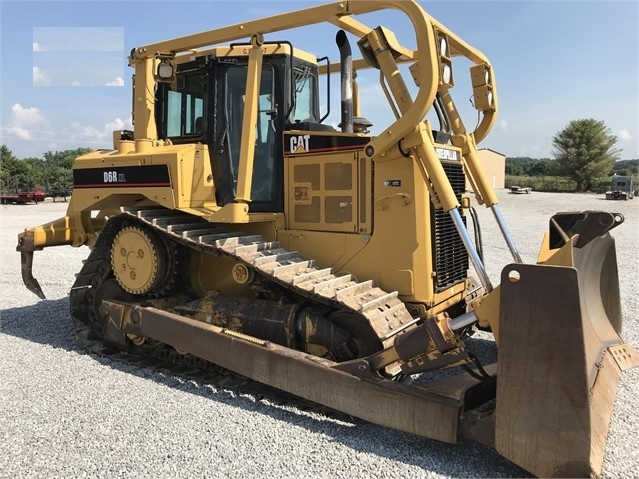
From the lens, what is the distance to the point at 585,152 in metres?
52.6

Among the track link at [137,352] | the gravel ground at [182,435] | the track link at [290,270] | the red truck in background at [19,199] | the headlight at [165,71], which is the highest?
the headlight at [165,71]

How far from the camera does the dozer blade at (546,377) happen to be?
9.91 ft

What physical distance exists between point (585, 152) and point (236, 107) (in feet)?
180

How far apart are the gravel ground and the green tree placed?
173 ft

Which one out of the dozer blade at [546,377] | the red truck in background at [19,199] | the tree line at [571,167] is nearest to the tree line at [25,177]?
the tree line at [571,167]

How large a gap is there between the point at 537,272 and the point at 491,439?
1.08 m

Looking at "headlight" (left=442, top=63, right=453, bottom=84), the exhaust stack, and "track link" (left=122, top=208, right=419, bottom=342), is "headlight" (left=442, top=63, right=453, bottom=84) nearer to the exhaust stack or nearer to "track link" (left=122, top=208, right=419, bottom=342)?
the exhaust stack

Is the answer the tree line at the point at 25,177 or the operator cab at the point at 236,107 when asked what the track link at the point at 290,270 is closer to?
the operator cab at the point at 236,107

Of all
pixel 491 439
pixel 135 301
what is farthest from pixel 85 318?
pixel 491 439

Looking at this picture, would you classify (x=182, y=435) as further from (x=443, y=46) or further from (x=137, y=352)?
(x=443, y=46)

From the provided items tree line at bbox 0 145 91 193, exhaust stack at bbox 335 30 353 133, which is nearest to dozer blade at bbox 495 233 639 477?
exhaust stack at bbox 335 30 353 133

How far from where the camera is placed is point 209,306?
514cm

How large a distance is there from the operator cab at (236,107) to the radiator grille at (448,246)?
52.4 inches

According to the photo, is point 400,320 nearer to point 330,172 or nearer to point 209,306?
point 330,172
